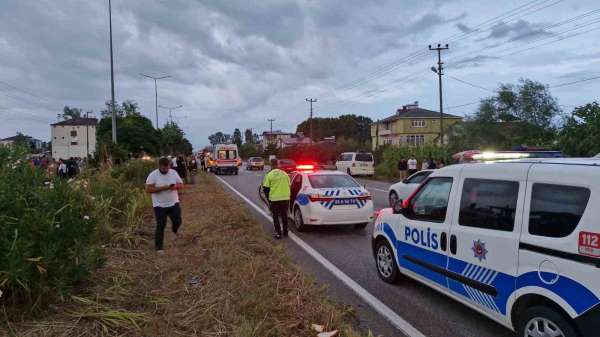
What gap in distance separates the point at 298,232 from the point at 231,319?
19.2 ft

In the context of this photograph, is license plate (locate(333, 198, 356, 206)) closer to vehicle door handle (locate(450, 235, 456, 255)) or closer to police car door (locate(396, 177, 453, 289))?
police car door (locate(396, 177, 453, 289))

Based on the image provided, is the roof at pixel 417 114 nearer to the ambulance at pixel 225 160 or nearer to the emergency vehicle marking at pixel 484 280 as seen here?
the ambulance at pixel 225 160

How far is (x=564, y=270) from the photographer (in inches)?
128

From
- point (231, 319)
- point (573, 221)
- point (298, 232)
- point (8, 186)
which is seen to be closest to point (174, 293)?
point (231, 319)

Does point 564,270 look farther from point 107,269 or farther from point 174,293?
point 107,269

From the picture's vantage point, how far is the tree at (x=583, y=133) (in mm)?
16375

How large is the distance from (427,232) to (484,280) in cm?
102

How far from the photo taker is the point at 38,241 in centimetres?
Result: 407

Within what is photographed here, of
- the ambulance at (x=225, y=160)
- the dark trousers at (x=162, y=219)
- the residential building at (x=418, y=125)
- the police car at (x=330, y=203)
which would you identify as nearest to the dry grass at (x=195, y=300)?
the dark trousers at (x=162, y=219)

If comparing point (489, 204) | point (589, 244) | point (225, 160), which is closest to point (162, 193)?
point (489, 204)

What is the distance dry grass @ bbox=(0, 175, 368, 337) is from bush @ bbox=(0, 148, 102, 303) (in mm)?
244

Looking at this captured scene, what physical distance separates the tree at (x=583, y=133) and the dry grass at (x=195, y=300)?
14211 millimetres

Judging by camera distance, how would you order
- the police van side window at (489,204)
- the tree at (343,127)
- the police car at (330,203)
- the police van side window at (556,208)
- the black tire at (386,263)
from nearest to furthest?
1. the police van side window at (556,208)
2. the police van side window at (489,204)
3. the black tire at (386,263)
4. the police car at (330,203)
5. the tree at (343,127)

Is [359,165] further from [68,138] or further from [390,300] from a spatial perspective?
[68,138]
